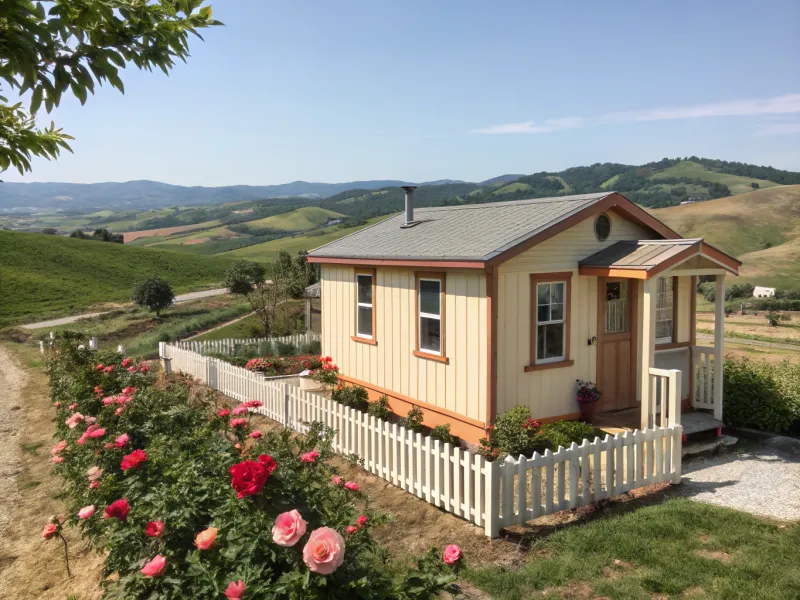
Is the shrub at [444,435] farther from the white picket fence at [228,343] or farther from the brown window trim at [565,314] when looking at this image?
the white picket fence at [228,343]

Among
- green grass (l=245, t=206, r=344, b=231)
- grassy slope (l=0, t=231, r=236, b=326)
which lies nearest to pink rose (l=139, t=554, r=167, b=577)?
grassy slope (l=0, t=231, r=236, b=326)

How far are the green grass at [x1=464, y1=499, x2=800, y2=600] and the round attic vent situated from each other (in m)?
5.14

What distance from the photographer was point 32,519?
7.77 meters

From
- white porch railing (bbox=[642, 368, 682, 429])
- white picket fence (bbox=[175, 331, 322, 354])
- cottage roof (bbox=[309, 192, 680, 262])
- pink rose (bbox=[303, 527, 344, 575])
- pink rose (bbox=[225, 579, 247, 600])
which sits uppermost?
cottage roof (bbox=[309, 192, 680, 262])

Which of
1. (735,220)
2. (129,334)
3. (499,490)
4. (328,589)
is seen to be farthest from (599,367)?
(735,220)

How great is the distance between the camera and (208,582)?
3.62m

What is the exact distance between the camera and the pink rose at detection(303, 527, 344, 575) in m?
3.15

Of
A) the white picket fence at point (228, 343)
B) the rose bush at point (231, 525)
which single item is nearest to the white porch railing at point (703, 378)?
the rose bush at point (231, 525)

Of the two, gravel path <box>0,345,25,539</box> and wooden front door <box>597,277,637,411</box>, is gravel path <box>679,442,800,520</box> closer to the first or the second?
wooden front door <box>597,277,637,411</box>

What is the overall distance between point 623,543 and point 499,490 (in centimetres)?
141

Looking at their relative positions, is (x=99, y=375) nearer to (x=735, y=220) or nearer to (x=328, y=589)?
(x=328, y=589)

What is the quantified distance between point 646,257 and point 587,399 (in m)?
2.62

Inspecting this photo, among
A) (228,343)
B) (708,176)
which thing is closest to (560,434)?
(228,343)

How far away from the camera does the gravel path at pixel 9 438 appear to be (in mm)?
8375
